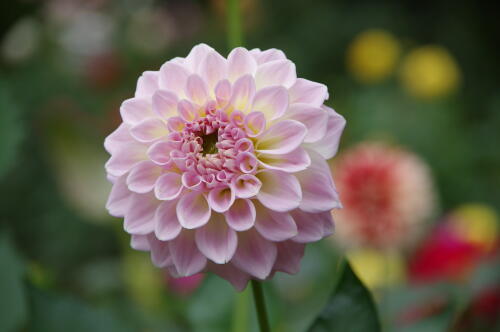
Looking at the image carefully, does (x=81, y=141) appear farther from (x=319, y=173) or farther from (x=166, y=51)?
(x=166, y=51)

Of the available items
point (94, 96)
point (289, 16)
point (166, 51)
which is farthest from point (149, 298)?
point (289, 16)

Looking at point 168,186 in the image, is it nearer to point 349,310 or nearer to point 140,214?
point 140,214

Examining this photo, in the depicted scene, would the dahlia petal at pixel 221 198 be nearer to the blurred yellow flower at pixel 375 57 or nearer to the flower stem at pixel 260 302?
the flower stem at pixel 260 302

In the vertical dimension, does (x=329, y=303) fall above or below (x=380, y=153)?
above

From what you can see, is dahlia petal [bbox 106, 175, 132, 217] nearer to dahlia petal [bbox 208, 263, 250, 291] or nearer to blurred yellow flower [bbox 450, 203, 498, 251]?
dahlia petal [bbox 208, 263, 250, 291]

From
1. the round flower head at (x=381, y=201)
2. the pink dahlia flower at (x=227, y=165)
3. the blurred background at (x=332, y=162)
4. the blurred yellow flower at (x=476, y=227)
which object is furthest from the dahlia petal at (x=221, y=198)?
the blurred yellow flower at (x=476, y=227)

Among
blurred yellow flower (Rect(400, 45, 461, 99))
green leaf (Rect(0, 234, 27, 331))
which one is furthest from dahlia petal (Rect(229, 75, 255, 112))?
blurred yellow flower (Rect(400, 45, 461, 99))
